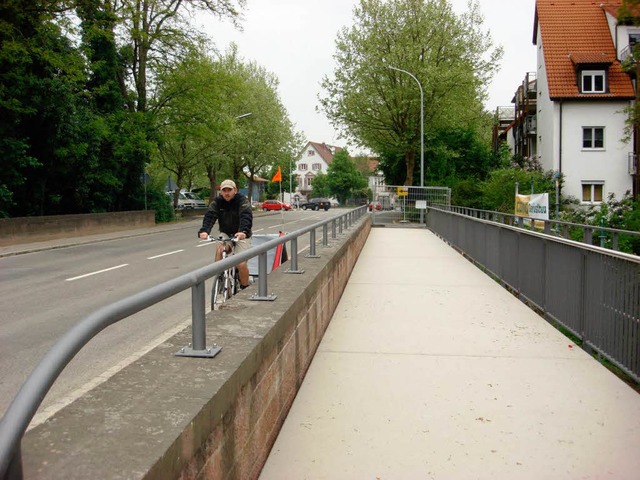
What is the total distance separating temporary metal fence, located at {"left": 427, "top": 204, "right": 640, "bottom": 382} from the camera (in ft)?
16.0

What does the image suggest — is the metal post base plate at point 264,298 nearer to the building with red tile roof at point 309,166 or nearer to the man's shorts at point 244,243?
the man's shorts at point 244,243

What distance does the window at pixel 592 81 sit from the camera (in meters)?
36.5

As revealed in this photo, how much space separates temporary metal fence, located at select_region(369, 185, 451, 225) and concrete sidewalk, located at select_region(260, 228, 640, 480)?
22.9 metres

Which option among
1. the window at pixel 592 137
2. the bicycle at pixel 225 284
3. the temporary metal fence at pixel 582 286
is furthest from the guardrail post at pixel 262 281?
the window at pixel 592 137

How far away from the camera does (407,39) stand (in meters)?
38.8

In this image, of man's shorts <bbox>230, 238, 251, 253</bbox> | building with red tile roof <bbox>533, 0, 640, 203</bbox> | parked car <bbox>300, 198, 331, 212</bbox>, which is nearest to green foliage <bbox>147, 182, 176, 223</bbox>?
building with red tile roof <bbox>533, 0, 640, 203</bbox>

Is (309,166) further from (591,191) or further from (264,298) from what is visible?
(264,298)

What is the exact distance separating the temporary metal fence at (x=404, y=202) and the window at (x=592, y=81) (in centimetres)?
1314

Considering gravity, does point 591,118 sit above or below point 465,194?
above

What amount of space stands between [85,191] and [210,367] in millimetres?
24571

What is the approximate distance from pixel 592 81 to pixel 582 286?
34726 mm

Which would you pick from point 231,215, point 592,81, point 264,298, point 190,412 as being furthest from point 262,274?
point 592,81

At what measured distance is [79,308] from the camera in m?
8.69

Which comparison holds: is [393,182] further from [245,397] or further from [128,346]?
[245,397]
